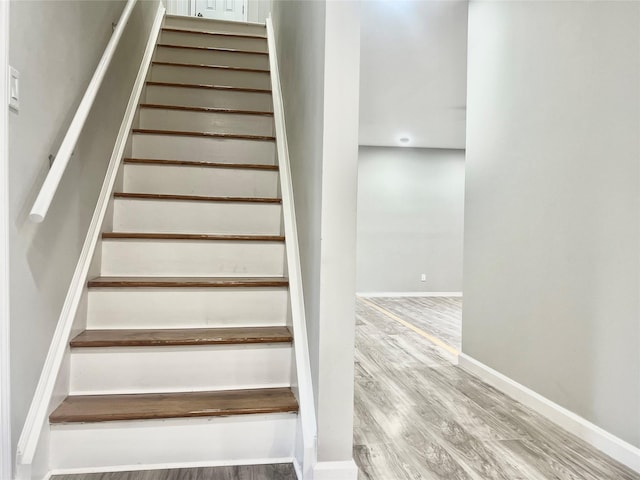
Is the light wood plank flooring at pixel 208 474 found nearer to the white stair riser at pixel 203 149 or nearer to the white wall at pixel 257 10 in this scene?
the white stair riser at pixel 203 149

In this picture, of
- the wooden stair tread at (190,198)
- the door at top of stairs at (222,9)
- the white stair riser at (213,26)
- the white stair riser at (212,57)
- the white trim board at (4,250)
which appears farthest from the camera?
the door at top of stairs at (222,9)

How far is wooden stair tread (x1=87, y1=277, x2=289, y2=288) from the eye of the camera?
1.87 meters

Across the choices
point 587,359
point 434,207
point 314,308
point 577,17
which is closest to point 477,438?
point 587,359

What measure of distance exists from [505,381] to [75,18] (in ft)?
9.16

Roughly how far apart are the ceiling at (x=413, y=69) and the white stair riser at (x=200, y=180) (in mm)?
1506

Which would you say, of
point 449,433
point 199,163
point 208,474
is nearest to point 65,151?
point 199,163

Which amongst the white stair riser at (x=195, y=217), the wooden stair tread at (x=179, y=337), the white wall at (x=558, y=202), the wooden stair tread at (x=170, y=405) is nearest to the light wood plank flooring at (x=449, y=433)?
the white wall at (x=558, y=202)

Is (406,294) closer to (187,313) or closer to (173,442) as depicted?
(187,313)

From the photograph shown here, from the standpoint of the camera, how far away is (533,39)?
237cm

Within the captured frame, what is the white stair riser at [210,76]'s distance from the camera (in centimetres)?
335

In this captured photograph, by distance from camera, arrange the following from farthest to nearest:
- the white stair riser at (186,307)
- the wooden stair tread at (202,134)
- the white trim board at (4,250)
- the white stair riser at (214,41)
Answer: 1. the white stair riser at (214,41)
2. the wooden stair tread at (202,134)
3. the white stair riser at (186,307)
4. the white trim board at (4,250)

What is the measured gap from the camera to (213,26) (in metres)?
4.11

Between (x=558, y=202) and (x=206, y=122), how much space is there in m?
2.18

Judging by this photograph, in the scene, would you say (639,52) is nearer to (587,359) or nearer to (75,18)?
(587,359)
